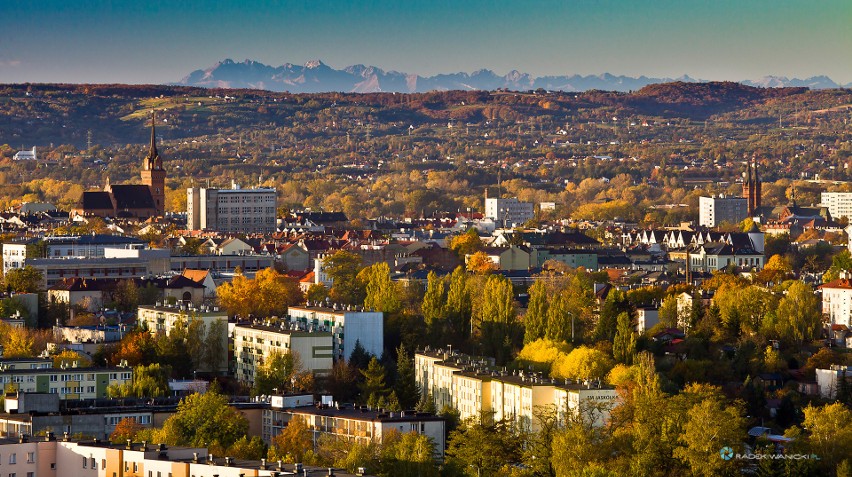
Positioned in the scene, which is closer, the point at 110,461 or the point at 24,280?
the point at 110,461

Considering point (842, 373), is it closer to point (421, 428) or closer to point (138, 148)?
point (421, 428)

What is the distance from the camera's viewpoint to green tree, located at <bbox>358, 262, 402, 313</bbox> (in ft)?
190

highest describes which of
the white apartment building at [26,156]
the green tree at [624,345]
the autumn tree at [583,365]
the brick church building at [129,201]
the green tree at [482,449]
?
the white apartment building at [26,156]

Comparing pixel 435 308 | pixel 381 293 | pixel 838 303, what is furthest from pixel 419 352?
pixel 838 303

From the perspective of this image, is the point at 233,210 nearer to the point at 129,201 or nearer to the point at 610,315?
the point at 129,201

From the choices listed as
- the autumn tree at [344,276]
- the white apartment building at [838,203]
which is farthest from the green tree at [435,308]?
the white apartment building at [838,203]

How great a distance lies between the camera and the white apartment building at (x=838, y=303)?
59062 mm

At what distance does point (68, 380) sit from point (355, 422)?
884cm

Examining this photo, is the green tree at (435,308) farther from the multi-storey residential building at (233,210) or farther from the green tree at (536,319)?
the multi-storey residential building at (233,210)

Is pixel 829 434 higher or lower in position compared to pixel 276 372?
lower

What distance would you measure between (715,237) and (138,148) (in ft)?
334

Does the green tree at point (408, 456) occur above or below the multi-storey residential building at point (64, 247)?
below

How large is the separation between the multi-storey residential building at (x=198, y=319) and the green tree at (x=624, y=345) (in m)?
9.10

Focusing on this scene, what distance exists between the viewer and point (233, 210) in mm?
108188
